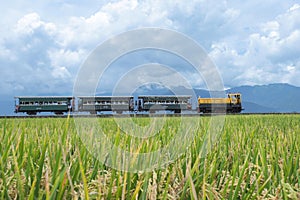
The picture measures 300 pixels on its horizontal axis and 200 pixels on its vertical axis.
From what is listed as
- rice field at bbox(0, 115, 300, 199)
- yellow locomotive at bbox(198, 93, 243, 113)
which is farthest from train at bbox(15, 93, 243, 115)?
rice field at bbox(0, 115, 300, 199)

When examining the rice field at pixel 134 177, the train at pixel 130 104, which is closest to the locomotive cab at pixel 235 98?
the train at pixel 130 104

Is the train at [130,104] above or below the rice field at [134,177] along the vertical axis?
above

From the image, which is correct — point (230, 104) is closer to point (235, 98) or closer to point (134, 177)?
point (235, 98)

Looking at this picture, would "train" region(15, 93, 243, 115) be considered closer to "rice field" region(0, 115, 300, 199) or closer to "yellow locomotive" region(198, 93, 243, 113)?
"yellow locomotive" region(198, 93, 243, 113)

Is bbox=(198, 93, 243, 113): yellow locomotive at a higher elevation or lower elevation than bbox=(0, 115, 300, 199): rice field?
higher

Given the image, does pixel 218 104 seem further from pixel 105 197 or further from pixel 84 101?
pixel 105 197

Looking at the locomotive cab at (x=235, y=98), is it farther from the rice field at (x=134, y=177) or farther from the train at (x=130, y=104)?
the rice field at (x=134, y=177)

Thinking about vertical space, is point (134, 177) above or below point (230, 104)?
below

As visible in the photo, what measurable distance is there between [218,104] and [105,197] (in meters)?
28.0

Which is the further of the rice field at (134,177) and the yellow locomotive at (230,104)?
the yellow locomotive at (230,104)

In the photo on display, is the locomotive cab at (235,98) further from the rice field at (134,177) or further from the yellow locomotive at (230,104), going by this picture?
the rice field at (134,177)

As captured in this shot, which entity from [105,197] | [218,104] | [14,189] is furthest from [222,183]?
[218,104]

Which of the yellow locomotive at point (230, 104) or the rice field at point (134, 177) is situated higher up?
the yellow locomotive at point (230, 104)

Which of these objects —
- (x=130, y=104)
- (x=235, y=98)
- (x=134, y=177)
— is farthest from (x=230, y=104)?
(x=134, y=177)
